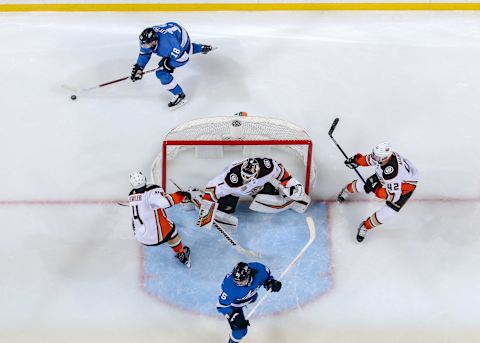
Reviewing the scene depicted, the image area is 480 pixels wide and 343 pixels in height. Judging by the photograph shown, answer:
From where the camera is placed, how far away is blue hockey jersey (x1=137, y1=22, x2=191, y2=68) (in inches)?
250

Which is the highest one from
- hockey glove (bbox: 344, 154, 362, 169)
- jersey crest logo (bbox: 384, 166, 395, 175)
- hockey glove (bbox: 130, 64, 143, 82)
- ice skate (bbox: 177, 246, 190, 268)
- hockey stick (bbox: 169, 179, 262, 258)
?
jersey crest logo (bbox: 384, 166, 395, 175)

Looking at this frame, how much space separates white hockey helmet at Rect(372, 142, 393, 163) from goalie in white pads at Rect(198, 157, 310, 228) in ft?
1.72

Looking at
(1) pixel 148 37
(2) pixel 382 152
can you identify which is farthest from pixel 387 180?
(1) pixel 148 37

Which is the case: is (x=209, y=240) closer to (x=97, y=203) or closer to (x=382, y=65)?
(x=97, y=203)

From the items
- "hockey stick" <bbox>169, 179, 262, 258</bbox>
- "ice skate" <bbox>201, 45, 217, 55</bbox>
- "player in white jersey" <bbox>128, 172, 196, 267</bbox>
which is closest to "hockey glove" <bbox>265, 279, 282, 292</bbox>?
"hockey stick" <bbox>169, 179, 262, 258</bbox>

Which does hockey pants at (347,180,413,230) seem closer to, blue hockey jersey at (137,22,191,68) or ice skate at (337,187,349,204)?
ice skate at (337,187,349,204)

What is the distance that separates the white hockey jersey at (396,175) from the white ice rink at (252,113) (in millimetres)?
408

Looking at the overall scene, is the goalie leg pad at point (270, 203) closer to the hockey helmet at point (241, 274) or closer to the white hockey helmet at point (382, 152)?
the white hockey helmet at point (382, 152)

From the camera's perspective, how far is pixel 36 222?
5.92 metres

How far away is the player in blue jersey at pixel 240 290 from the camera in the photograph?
16.3 feet

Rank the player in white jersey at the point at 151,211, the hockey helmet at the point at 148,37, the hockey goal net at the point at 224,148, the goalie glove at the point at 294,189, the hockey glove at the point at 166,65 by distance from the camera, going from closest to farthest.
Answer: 1. the player in white jersey at the point at 151,211
2. the goalie glove at the point at 294,189
3. the hockey goal net at the point at 224,148
4. the hockey helmet at the point at 148,37
5. the hockey glove at the point at 166,65

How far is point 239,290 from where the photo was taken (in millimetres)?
5023

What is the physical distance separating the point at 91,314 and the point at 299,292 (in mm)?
1218

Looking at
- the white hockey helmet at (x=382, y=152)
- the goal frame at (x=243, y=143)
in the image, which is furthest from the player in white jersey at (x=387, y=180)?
the goal frame at (x=243, y=143)
